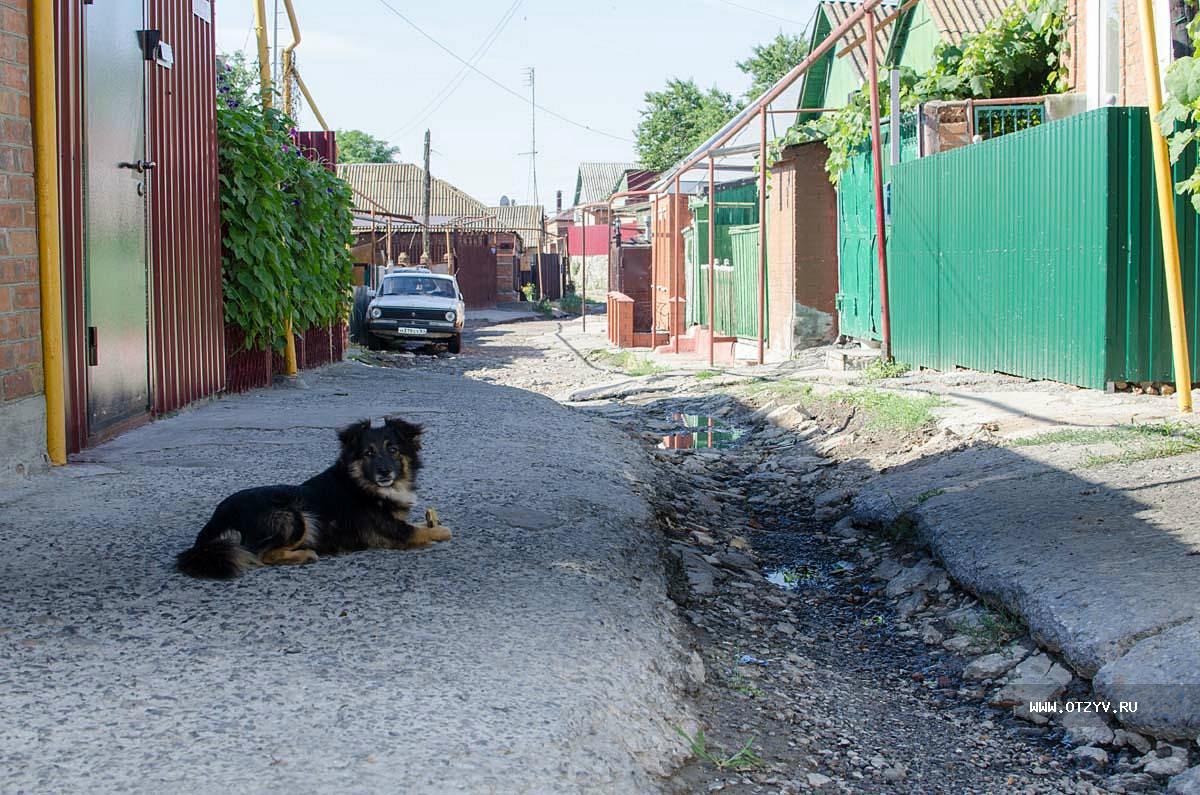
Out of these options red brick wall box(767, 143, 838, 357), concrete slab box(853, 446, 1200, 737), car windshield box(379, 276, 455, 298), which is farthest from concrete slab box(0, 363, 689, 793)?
car windshield box(379, 276, 455, 298)

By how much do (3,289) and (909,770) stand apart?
4.53 meters

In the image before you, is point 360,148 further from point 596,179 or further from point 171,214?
point 171,214

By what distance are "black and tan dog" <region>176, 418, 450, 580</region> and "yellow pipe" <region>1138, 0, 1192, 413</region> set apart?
521 cm

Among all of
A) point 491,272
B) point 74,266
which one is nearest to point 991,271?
point 74,266

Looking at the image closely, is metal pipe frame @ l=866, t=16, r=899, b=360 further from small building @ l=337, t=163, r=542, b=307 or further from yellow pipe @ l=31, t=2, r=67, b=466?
small building @ l=337, t=163, r=542, b=307

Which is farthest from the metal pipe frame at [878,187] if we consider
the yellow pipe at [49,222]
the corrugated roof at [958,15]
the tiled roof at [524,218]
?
the tiled roof at [524,218]

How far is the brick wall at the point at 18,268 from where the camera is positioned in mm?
5738

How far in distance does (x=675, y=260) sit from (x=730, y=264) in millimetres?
1286

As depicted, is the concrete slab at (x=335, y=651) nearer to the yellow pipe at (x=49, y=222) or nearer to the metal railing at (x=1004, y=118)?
the yellow pipe at (x=49, y=222)

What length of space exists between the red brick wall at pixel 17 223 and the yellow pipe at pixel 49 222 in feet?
0.14

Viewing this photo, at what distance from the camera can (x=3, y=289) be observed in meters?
5.71

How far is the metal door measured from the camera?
6.84 metres

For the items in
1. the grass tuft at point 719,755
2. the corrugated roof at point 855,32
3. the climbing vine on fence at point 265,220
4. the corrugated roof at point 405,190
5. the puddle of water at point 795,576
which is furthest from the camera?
the corrugated roof at point 405,190

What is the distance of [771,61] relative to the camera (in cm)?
6091
